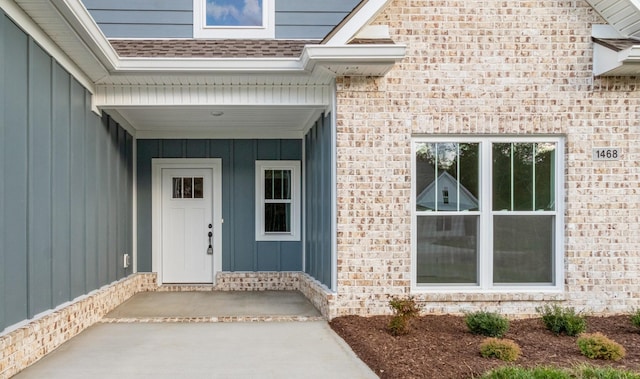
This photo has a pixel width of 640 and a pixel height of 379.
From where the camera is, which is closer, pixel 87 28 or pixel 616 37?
pixel 87 28

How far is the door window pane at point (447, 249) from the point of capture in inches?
284

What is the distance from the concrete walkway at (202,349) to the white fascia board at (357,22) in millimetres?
3456

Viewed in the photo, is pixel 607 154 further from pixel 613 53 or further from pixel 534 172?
pixel 613 53

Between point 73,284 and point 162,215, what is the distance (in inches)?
147

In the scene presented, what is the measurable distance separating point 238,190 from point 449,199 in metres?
4.37

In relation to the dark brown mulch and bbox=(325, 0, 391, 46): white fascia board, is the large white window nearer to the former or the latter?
the dark brown mulch

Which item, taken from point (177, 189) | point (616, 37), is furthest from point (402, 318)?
point (177, 189)

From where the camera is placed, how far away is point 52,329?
5.75 m

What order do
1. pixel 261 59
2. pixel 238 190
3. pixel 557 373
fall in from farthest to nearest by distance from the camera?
pixel 238 190, pixel 261 59, pixel 557 373

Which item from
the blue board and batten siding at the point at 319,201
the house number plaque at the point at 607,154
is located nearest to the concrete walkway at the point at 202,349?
the blue board and batten siding at the point at 319,201

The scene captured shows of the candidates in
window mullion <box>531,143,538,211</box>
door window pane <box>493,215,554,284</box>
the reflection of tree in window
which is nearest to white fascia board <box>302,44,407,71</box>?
the reflection of tree in window

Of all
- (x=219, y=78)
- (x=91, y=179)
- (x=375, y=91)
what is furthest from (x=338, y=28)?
(x=91, y=179)

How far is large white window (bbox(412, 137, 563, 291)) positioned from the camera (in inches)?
284

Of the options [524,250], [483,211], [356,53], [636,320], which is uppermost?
[356,53]
